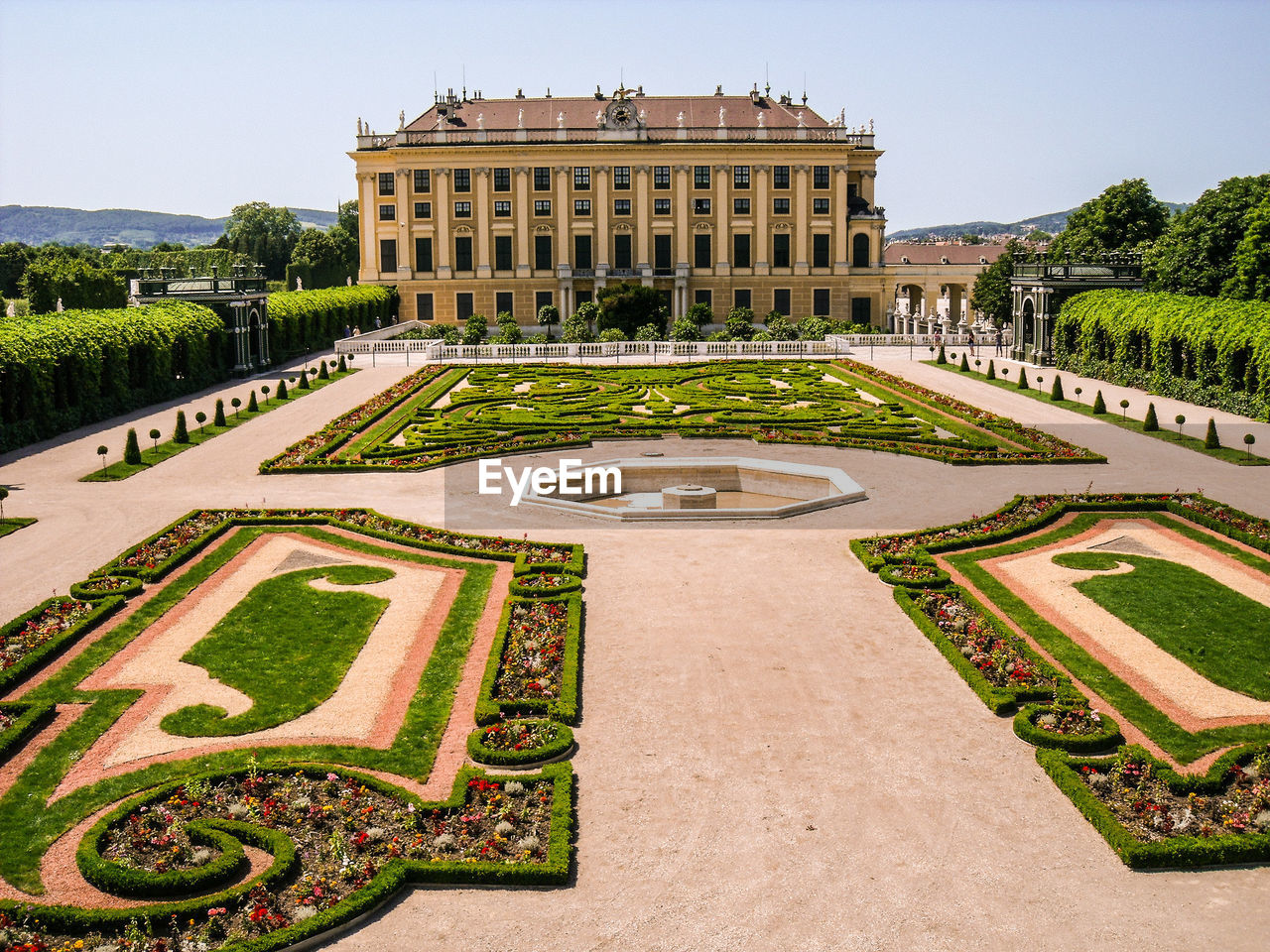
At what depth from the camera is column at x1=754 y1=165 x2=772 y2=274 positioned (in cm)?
8600

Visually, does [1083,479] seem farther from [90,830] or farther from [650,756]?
[90,830]

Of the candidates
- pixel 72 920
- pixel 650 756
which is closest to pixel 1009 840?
pixel 650 756

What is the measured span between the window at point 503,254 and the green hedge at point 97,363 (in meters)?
33.5

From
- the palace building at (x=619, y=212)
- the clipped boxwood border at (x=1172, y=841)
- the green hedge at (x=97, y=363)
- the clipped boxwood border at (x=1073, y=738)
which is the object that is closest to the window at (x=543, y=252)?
the palace building at (x=619, y=212)

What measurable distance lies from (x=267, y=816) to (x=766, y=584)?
11077 mm

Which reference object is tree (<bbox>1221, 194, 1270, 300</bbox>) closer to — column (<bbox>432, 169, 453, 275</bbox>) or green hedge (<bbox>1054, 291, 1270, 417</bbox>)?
green hedge (<bbox>1054, 291, 1270, 417</bbox>)

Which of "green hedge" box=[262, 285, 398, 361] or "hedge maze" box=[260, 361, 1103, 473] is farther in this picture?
"green hedge" box=[262, 285, 398, 361]

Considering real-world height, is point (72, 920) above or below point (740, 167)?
below

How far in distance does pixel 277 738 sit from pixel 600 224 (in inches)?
2895

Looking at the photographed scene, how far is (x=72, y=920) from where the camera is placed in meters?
11.5

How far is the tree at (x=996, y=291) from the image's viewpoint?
103 metres

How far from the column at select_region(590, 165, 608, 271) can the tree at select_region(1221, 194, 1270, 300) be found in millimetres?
42342

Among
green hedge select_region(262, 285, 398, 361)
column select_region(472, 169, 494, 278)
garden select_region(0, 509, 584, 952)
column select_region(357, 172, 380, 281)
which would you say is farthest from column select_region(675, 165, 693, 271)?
garden select_region(0, 509, 584, 952)

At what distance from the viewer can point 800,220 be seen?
86688 mm
